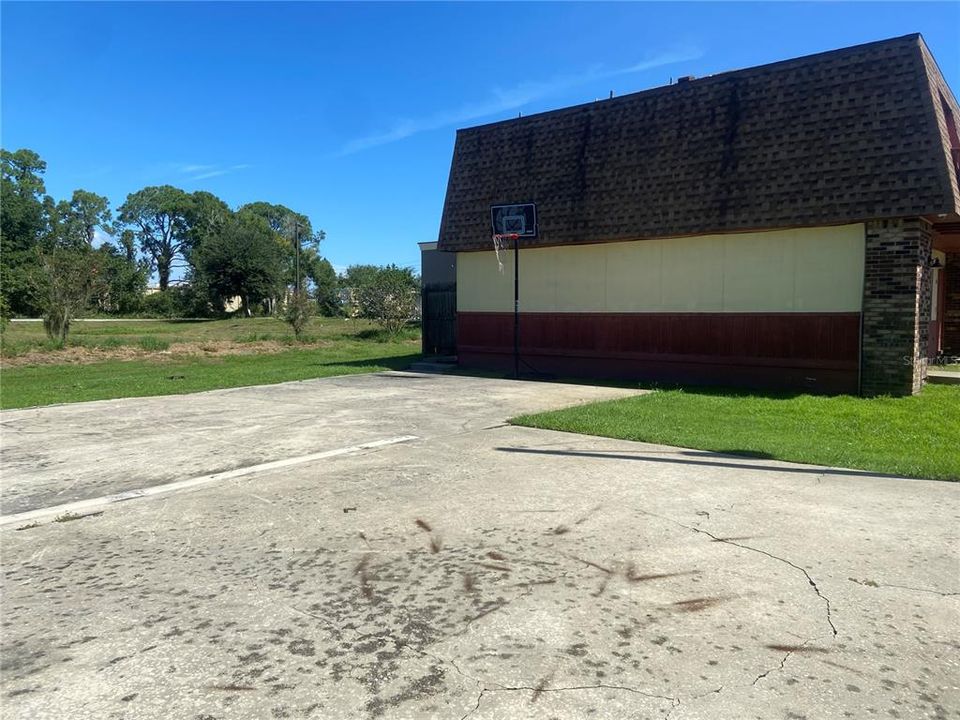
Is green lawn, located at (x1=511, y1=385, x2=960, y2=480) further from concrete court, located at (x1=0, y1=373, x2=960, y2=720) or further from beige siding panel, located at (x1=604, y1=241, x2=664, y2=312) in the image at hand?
beige siding panel, located at (x1=604, y1=241, x2=664, y2=312)

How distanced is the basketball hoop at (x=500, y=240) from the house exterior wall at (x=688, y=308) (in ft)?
0.48

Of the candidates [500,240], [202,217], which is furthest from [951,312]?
[202,217]

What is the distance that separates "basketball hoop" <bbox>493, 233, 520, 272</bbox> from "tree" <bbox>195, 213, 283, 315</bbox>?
5153 cm

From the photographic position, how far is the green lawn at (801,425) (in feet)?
24.3

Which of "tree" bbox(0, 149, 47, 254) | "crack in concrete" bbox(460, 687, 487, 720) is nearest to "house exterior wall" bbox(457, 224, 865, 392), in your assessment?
"crack in concrete" bbox(460, 687, 487, 720)

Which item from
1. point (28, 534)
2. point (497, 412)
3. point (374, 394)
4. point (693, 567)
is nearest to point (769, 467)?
point (693, 567)

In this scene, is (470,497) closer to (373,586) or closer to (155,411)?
(373,586)

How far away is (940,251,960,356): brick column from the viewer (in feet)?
54.8

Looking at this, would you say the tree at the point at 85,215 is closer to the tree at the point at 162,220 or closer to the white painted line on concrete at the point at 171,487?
the tree at the point at 162,220

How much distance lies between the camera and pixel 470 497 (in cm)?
591

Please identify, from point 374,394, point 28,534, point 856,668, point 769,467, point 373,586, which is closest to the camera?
point 856,668

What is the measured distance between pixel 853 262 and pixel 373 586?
447 inches

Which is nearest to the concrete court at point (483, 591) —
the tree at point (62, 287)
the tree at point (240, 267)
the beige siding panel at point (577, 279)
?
the beige siding panel at point (577, 279)

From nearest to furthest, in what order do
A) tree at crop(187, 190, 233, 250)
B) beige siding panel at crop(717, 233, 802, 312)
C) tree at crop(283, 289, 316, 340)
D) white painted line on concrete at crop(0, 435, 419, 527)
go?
white painted line on concrete at crop(0, 435, 419, 527) < beige siding panel at crop(717, 233, 802, 312) < tree at crop(283, 289, 316, 340) < tree at crop(187, 190, 233, 250)
